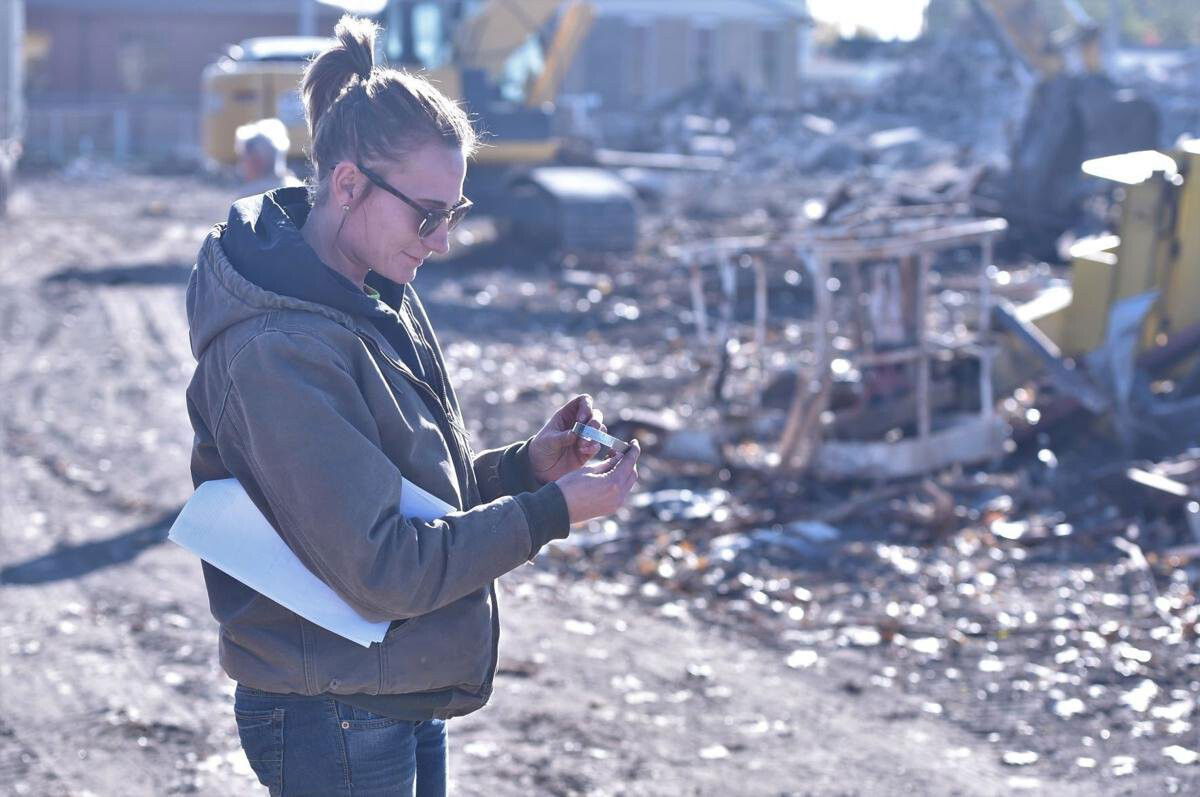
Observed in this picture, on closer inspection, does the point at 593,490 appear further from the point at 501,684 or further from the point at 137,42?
the point at 137,42

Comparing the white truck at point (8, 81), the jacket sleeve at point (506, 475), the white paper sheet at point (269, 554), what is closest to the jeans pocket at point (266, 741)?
the white paper sheet at point (269, 554)

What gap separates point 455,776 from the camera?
4688 millimetres

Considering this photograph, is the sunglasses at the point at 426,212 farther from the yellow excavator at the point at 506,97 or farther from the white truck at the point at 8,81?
the white truck at the point at 8,81

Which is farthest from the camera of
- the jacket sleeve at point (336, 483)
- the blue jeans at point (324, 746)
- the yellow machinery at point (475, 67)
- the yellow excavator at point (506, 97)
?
the yellow machinery at point (475, 67)

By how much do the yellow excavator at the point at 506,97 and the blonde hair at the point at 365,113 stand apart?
15.0 metres

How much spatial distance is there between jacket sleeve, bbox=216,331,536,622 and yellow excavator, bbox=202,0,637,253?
603 inches

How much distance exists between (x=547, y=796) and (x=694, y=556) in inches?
110

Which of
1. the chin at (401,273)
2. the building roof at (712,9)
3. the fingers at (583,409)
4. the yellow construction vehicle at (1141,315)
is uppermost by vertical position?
the building roof at (712,9)

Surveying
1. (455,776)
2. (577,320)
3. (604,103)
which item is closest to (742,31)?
(604,103)

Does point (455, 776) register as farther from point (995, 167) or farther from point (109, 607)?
point (995, 167)

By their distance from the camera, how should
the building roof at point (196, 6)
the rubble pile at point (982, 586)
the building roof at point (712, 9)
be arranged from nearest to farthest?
the rubble pile at point (982, 586)
the building roof at point (196, 6)
the building roof at point (712, 9)

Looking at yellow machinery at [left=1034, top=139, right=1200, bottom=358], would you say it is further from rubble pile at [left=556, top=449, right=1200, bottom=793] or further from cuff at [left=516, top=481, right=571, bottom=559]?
cuff at [left=516, top=481, right=571, bottom=559]

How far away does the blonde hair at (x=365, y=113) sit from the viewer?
233 cm

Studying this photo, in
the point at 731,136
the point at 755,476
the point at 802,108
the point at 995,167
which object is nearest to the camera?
the point at 755,476
